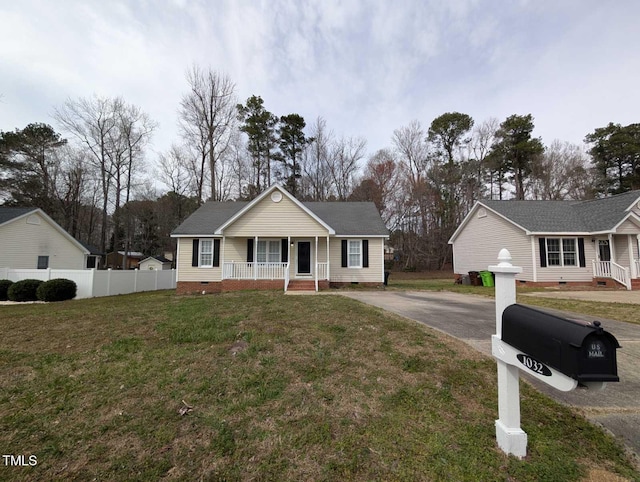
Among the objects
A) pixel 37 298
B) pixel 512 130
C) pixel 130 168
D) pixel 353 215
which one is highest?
pixel 512 130

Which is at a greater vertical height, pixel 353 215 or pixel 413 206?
pixel 413 206

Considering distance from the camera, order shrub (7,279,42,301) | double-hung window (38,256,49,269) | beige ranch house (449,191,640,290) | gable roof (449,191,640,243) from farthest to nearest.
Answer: double-hung window (38,256,49,269) → gable roof (449,191,640,243) → beige ranch house (449,191,640,290) → shrub (7,279,42,301)

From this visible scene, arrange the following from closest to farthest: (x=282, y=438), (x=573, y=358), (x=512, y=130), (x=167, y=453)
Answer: (x=573, y=358), (x=167, y=453), (x=282, y=438), (x=512, y=130)

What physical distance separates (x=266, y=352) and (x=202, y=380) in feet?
3.14

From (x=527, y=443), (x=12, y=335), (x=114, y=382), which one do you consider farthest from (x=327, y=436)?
(x=12, y=335)

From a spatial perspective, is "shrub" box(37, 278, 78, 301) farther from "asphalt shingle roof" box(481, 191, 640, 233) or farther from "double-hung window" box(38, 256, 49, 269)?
"asphalt shingle roof" box(481, 191, 640, 233)

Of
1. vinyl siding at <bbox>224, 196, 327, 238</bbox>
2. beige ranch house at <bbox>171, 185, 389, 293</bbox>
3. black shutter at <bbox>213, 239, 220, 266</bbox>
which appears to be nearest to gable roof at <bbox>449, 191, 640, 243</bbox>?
beige ranch house at <bbox>171, 185, 389, 293</bbox>

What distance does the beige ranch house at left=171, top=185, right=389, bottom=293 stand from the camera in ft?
49.2

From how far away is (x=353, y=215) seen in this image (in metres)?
18.3

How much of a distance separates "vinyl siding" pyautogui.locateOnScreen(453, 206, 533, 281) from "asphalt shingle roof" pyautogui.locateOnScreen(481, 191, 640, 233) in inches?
27.5

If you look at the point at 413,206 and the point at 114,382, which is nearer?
the point at 114,382

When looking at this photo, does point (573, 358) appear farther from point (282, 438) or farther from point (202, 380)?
point (202, 380)

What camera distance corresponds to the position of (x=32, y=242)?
20172 mm

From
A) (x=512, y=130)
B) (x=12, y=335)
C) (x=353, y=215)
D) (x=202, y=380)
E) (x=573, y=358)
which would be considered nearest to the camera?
(x=573, y=358)
